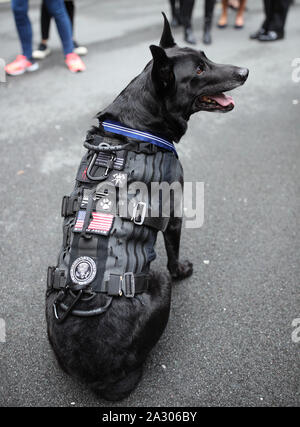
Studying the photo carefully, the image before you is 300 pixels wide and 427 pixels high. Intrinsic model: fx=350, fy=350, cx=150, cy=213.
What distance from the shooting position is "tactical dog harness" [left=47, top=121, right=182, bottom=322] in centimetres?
168

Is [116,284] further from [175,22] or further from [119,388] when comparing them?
→ [175,22]

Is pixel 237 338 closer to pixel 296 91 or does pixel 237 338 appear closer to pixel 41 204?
pixel 41 204

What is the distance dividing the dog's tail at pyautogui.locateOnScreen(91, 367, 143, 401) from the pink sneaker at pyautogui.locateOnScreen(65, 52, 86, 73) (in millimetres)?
4538

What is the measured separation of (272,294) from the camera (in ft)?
8.18

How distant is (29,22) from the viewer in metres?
4.88

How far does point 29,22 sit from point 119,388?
493 cm

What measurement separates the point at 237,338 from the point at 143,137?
1.40m

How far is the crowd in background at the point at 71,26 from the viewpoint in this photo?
4766mm

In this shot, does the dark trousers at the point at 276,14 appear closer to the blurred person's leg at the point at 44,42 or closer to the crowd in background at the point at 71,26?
the crowd in background at the point at 71,26

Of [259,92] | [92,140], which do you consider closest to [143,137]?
[92,140]

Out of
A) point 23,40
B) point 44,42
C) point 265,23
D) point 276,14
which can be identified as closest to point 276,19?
point 276,14

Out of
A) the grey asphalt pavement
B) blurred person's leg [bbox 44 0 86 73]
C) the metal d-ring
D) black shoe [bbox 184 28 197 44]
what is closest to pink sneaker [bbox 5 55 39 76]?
the grey asphalt pavement

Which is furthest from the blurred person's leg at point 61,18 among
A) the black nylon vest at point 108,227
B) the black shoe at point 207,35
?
the black nylon vest at point 108,227

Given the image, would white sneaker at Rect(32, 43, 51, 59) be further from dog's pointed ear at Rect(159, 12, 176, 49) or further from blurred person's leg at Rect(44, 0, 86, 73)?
dog's pointed ear at Rect(159, 12, 176, 49)
